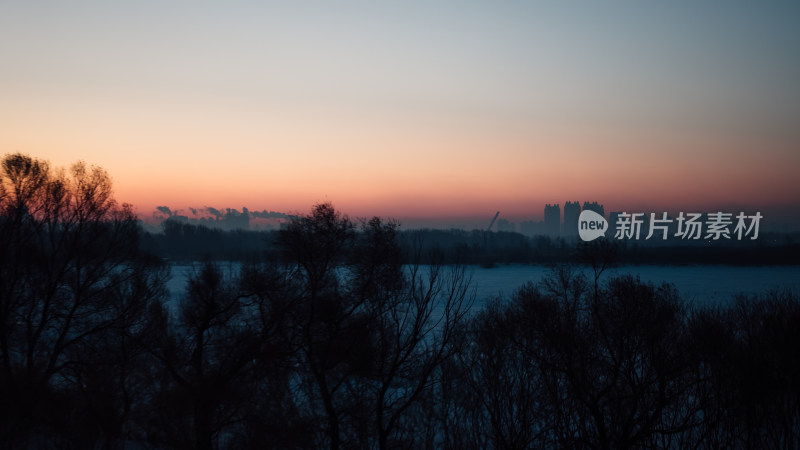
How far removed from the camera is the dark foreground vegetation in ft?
36.7

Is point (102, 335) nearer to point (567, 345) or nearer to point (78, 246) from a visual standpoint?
point (78, 246)

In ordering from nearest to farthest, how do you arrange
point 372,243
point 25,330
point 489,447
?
point 372,243, point 25,330, point 489,447

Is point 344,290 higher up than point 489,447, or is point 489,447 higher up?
point 344,290

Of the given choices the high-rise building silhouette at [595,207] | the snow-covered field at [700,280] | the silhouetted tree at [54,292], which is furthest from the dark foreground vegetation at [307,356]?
the high-rise building silhouette at [595,207]

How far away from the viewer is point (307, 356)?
496 inches

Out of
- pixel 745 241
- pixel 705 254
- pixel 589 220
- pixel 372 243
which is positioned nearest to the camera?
pixel 372 243

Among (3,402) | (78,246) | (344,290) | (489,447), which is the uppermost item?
(78,246)

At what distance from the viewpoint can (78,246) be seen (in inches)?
565

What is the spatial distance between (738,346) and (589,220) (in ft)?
123

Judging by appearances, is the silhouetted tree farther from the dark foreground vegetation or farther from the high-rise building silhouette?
the high-rise building silhouette

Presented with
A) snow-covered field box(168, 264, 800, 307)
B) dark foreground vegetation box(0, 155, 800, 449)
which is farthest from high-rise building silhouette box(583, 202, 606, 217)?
dark foreground vegetation box(0, 155, 800, 449)

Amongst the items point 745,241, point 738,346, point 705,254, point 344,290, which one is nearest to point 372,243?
point 344,290

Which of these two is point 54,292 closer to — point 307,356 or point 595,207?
point 307,356

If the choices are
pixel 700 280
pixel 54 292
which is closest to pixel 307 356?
pixel 54 292
